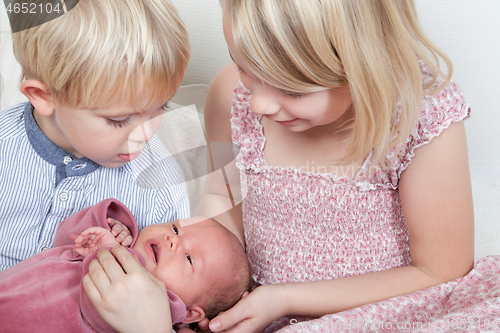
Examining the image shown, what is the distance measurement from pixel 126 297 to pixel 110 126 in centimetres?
29

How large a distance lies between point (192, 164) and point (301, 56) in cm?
63

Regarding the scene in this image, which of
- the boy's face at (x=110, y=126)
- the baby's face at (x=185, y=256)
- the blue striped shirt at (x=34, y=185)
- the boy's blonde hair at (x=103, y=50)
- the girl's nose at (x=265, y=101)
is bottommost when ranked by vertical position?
the baby's face at (x=185, y=256)

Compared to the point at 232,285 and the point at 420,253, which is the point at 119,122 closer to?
the point at 232,285

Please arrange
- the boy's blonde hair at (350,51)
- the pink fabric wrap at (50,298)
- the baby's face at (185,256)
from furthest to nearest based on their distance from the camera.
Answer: the baby's face at (185,256), the pink fabric wrap at (50,298), the boy's blonde hair at (350,51)

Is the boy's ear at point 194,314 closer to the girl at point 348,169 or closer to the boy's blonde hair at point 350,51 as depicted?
the girl at point 348,169

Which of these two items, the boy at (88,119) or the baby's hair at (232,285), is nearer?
the boy at (88,119)

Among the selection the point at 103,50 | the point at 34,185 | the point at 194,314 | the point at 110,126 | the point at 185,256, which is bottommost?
the point at 194,314

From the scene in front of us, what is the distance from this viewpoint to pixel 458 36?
1.06 m

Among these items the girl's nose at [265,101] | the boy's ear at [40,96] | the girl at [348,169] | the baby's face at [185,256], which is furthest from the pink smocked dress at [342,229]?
the boy's ear at [40,96]

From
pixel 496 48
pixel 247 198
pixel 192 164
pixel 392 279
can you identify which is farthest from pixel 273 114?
pixel 496 48

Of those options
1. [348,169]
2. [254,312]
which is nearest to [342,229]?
[348,169]

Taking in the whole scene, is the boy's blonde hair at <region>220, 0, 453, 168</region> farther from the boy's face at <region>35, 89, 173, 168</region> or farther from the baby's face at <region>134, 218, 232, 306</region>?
the baby's face at <region>134, 218, 232, 306</region>

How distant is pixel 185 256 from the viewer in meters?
0.88

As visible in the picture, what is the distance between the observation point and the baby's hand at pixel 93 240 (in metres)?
0.82
